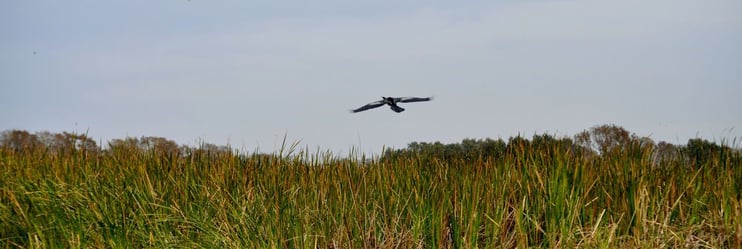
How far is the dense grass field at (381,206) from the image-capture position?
Result: 559cm

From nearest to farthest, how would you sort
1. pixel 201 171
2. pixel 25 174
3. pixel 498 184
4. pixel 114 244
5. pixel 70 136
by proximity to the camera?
pixel 114 244, pixel 498 184, pixel 201 171, pixel 25 174, pixel 70 136

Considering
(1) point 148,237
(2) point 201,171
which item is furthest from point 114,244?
(2) point 201,171

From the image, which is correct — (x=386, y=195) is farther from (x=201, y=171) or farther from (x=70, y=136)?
(x=70, y=136)

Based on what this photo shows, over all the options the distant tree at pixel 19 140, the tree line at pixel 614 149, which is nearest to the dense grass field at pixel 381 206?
the tree line at pixel 614 149

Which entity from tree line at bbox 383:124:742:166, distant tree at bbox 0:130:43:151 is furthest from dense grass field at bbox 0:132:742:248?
distant tree at bbox 0:130:43:151

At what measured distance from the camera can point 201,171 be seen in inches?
283

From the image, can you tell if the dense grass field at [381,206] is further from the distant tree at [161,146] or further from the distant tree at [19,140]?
the distant tree at [19,140]

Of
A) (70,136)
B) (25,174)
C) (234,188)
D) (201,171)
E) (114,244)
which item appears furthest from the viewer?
(70,136)

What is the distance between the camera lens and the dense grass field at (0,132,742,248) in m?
5.59

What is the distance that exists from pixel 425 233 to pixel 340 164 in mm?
1726

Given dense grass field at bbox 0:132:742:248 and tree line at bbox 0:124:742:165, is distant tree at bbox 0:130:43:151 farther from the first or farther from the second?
dense grass field at bbox 0:132:742:248

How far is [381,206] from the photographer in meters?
6.20

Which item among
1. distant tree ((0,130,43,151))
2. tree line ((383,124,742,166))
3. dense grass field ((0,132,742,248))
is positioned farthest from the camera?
distant tree ((0,130,43,151))

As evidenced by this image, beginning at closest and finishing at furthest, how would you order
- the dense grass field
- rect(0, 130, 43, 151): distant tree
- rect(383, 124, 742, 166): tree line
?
1. the dense grass field
2. rect(383, 124, 742, 166): tree line
3. rect(0, 130, 43, 151): distant tree
